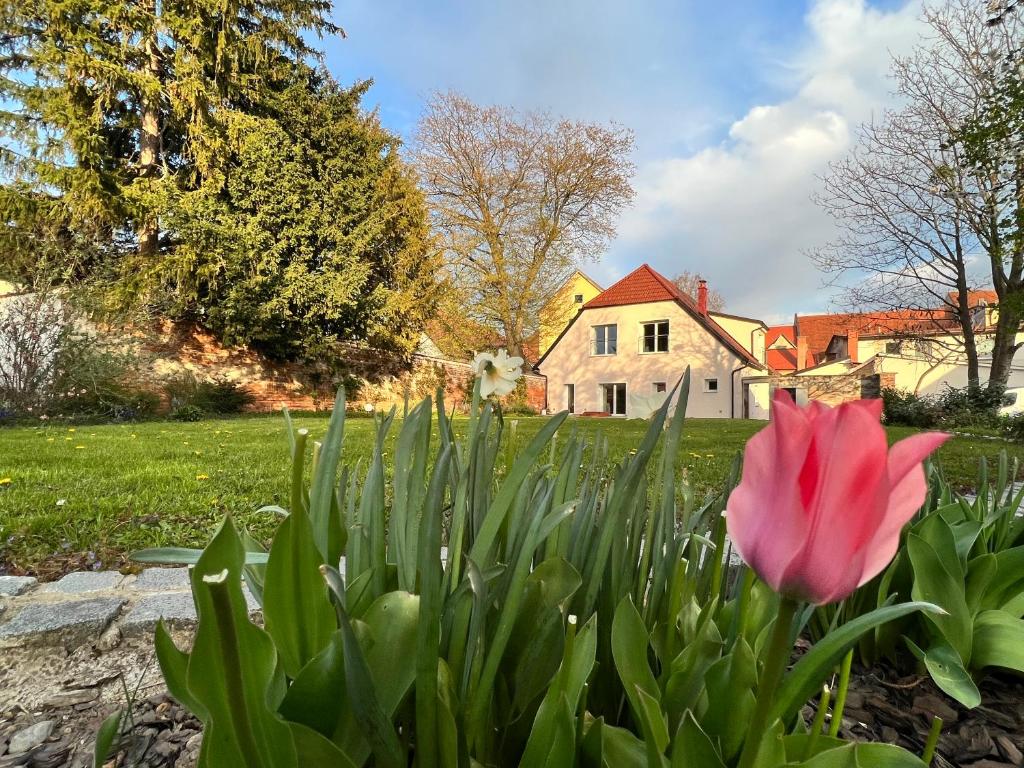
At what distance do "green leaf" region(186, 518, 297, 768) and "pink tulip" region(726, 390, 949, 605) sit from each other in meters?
0.38

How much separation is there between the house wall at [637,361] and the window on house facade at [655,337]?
16 centimetres

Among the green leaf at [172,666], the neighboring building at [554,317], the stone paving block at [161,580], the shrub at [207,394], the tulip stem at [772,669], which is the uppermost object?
the neighboring building at [554,317]

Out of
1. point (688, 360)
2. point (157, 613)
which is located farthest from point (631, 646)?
point (688, 360)

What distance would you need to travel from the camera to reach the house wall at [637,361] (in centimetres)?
1827

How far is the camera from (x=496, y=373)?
1055mm

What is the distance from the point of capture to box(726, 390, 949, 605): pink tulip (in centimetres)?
33

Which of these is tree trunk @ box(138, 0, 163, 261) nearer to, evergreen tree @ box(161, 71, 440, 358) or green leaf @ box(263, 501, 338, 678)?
evergreen tree @ box(161, 71, 440, 358)

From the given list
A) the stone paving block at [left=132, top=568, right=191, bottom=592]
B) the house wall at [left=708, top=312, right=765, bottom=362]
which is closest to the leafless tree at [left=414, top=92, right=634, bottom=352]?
the house wall at [left=708, top=312, right=765, bottom=362]

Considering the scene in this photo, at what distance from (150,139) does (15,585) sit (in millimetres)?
13698

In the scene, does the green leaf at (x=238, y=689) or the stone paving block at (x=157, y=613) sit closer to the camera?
the green leaf at (x=238, y=689)

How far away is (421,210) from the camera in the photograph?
15258mm

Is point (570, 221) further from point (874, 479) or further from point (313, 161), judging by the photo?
point (874, 479)

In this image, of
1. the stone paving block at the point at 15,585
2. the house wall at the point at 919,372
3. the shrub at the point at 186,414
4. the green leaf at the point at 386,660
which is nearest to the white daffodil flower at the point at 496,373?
the green leaf at the point at 386,660

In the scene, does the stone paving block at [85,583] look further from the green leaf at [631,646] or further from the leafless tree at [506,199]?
the leafless tree at [506,199]
